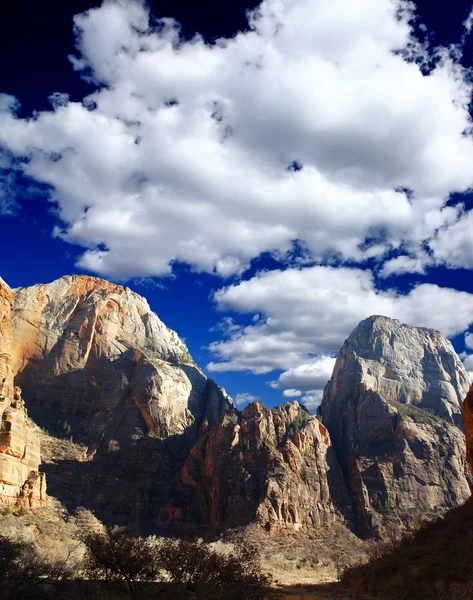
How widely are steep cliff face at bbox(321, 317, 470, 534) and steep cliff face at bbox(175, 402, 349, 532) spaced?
9237 millimetres

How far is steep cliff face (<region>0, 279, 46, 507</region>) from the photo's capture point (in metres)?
59.3

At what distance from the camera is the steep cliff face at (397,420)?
126 meters

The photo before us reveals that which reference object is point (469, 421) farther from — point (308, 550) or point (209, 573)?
point (308, 550)

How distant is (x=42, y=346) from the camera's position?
→ 14538 centimetres

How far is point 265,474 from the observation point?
381ft

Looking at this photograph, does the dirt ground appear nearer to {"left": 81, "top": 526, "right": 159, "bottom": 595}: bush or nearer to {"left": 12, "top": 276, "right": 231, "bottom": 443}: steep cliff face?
{"left": 81, "top": 526, "right": 159, "bottom": 595}: bush

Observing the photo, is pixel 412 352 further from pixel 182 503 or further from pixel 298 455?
pixel 182 503

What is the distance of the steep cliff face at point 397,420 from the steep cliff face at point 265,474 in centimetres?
924

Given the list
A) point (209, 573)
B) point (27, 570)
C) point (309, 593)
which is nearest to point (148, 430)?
point (309, 593)

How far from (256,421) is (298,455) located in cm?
1375

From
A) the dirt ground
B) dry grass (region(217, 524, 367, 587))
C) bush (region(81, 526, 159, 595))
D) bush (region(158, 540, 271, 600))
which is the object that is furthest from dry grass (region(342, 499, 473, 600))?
dry grass (region(217, 524, 367, 587))

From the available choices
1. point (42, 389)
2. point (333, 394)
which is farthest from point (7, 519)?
point (333, 394)

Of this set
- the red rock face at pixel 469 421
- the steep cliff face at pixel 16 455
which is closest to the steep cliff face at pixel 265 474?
the steep cliff face at pixel 16 455

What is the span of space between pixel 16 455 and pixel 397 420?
110 m
